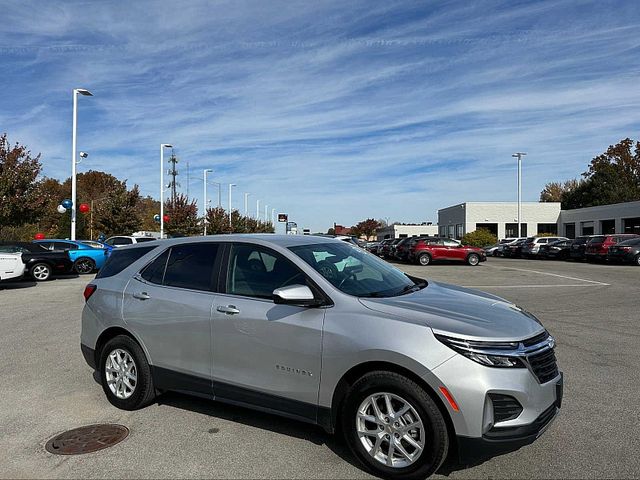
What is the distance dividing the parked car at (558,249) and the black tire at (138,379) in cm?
3381

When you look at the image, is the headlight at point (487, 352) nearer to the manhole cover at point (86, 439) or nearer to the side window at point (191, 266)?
the side window at point (191, 266)

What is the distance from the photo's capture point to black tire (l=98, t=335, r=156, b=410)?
15.6ft

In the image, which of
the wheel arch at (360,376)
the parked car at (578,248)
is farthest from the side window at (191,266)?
the parked car at (578,248)

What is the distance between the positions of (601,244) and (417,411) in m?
29.2

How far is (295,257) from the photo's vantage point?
425 centimetres

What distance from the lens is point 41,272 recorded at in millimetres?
18250

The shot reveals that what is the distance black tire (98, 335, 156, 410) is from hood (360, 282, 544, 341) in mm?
2294

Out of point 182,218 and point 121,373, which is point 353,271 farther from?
point 182,218

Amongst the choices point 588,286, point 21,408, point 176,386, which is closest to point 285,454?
point 176,386

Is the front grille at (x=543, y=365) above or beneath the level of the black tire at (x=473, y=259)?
above

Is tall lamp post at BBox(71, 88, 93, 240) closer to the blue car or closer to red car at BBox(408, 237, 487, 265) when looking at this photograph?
the blue car

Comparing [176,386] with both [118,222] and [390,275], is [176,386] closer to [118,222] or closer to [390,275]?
[390,275]

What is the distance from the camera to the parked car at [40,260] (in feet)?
58.3

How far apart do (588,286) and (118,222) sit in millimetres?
34261
